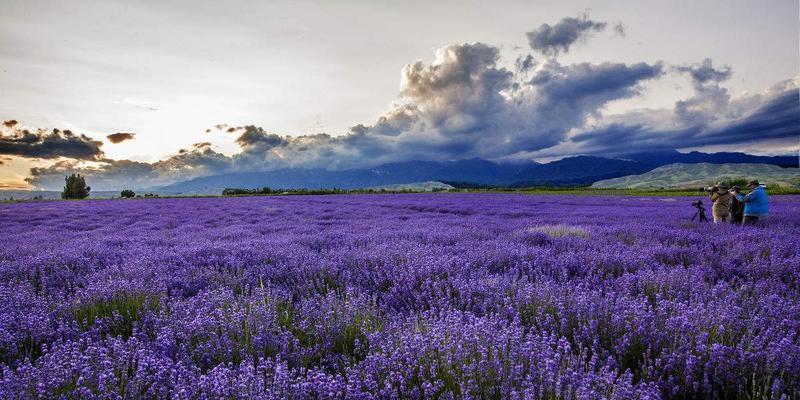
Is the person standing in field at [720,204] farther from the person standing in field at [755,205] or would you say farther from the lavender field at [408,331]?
the lavender field at [408,331]

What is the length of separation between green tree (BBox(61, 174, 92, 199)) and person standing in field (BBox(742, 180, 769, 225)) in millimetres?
78086

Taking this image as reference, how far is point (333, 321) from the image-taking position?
266 cm

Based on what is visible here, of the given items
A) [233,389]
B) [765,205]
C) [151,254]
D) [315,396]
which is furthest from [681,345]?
[765,205]

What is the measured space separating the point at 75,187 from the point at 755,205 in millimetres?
80428

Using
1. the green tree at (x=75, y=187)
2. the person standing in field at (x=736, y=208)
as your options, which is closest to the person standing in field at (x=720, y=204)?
the person standing in field at (x=736, y=208)

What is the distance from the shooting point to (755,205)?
8.77 meters

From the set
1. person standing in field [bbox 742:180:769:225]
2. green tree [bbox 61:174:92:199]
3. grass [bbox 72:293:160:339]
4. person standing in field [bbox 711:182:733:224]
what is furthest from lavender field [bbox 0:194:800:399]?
green tree [bbox 61:174:92:199]

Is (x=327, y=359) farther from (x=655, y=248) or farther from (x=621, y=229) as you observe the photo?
(x=621, y=229)

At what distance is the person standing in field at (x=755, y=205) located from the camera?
8695 millimetres

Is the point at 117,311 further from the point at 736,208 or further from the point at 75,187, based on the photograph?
the point at 75,187

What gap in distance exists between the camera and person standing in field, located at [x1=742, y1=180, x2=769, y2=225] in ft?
28.5

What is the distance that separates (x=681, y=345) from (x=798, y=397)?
0.46 meters

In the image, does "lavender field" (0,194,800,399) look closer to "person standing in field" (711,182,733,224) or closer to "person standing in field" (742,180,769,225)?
"person standing in field" (742,180,769,225)

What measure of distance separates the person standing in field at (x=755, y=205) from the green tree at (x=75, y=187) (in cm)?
7809
